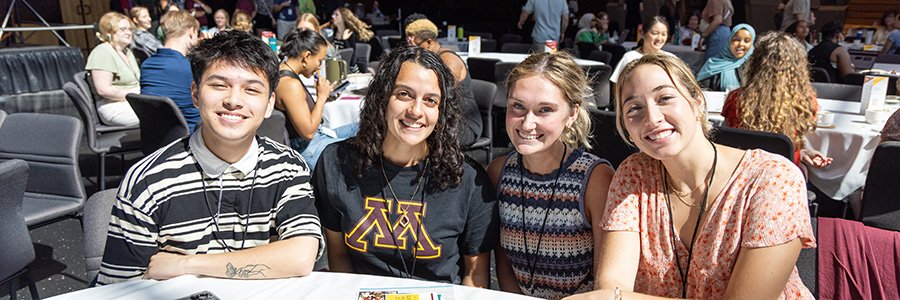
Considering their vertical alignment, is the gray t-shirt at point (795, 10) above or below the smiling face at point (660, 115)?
above

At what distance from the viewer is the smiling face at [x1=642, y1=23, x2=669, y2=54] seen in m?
5.33

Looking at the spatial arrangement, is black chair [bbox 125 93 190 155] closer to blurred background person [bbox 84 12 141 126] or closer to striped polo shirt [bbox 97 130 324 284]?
blurred background person [bbox 84 12 141 126]

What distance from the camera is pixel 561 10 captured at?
826cm

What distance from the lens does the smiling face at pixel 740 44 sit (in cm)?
493

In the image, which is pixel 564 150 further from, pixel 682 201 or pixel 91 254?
pixel 91 254

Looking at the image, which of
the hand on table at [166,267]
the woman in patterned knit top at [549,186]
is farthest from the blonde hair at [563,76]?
the hand on table at [166,267]

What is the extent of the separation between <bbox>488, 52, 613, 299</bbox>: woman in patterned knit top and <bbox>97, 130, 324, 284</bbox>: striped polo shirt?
55cm

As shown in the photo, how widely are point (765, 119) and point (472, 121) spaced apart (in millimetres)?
1664

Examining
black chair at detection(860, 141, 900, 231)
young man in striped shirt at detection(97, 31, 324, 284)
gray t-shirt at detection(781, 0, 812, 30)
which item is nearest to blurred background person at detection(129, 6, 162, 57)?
young man in striped shirt at detection(97, 31, 324, 284)

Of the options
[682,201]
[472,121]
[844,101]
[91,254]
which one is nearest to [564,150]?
[682,201]

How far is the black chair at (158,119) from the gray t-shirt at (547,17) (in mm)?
5470

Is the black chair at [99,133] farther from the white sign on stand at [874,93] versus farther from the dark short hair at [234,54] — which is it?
the white sign on stand at [874,93]

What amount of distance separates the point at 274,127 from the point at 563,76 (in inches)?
77.3

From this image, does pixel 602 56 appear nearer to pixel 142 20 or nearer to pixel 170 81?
pixel 170 81
